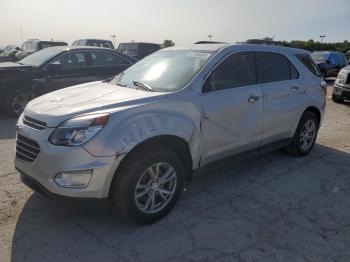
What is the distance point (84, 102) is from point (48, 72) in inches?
203

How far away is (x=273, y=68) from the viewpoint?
16.2 ft

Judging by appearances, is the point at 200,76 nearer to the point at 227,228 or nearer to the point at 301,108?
the point at 227,228

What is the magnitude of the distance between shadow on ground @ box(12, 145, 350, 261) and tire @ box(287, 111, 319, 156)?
0.90 meters

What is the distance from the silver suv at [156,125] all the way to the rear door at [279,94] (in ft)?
0.05

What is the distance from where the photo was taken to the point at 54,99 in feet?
12.7

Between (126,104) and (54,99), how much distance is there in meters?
0.95

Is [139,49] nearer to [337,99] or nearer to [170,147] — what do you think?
[337,99]

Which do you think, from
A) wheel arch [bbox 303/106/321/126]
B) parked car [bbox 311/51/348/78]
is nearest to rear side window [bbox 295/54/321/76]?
wheel arch [bbox 303/106/321/126]

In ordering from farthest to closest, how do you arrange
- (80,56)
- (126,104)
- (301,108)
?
(80,56)
(301,108)
(126,104)

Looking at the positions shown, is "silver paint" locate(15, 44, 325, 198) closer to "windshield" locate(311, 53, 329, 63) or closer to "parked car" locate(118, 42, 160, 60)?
"parked car" locate(118, 42, 160, 60)

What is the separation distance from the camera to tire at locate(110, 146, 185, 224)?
10.7 feet

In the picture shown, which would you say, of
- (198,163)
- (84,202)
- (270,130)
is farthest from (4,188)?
(270,130)

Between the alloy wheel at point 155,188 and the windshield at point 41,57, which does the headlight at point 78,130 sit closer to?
the alloy wheel at point 155,188

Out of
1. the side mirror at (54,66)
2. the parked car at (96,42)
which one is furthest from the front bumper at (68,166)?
the parked car at (96,42)
